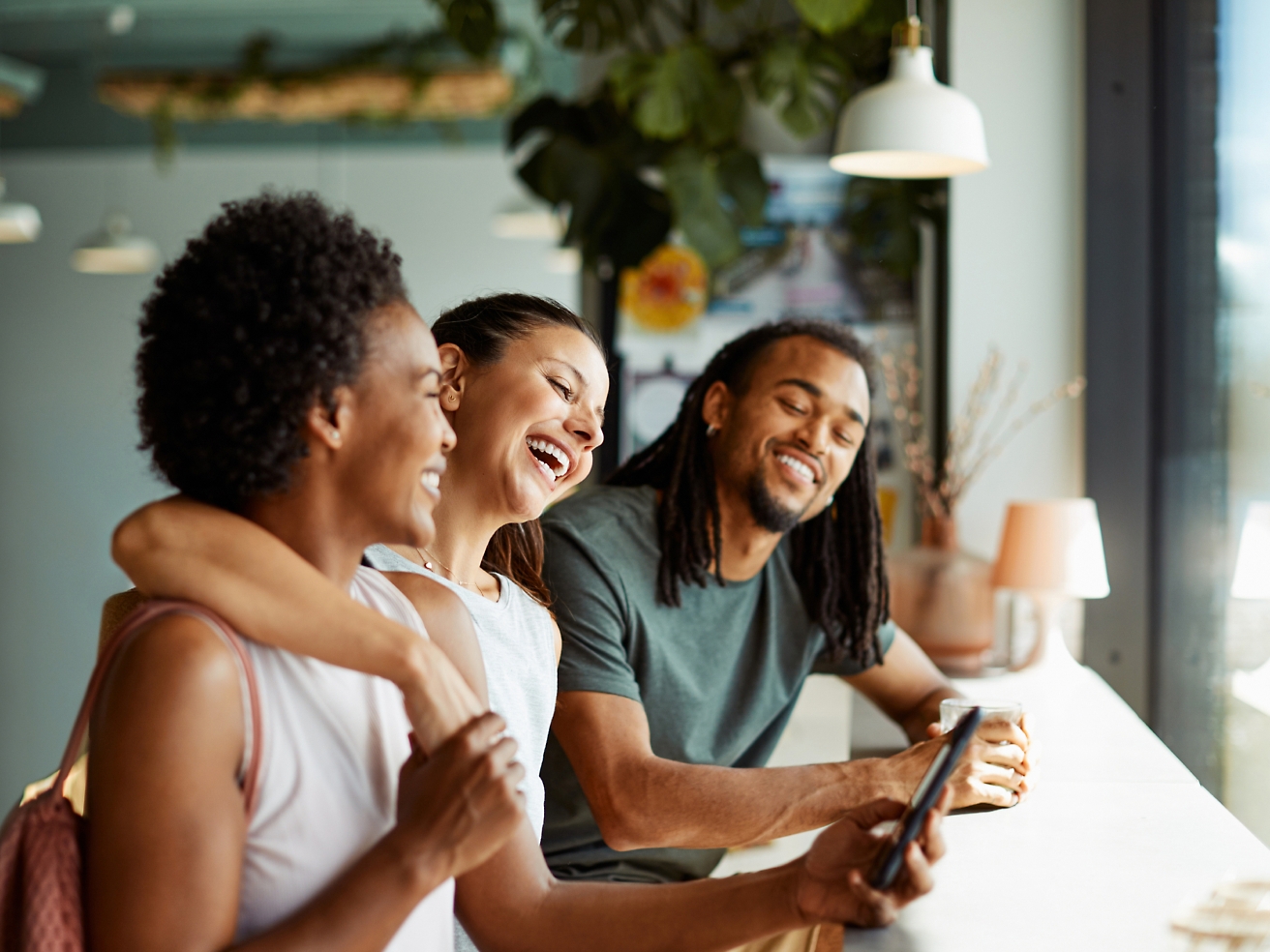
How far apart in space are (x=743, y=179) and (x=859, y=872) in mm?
2586

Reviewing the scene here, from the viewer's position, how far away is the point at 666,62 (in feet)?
10.0

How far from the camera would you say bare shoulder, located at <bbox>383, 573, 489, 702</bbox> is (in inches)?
38.4

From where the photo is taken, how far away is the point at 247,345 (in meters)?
0.74

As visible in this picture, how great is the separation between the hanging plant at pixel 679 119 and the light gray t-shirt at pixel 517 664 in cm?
203

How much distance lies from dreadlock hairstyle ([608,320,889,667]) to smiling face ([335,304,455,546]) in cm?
99

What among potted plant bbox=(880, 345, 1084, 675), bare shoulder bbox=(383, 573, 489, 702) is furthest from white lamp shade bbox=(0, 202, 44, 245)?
bare shoulder bbox=(383, 573, 489, 702)

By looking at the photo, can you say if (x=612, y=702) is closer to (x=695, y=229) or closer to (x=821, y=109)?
(x=695, y=229)

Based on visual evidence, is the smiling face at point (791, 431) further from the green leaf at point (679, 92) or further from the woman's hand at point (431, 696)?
the green leaf at point (679, 92)

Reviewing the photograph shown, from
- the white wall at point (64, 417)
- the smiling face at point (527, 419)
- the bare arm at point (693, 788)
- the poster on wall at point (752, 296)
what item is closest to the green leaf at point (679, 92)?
the poster on wall at point (752, 296)

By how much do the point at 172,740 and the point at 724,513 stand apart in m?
1.24

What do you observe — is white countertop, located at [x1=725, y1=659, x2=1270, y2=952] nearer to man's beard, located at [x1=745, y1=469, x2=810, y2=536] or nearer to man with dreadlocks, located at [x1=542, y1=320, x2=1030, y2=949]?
man with dreadlocks, located at [x1=542, y1=320, x2=1030, y2=949]

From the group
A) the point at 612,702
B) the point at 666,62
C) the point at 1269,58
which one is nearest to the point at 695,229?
the point at 666,62

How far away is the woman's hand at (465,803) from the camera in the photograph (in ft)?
2.41

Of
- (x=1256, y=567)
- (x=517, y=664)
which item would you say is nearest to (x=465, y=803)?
(x=517, y=664)
